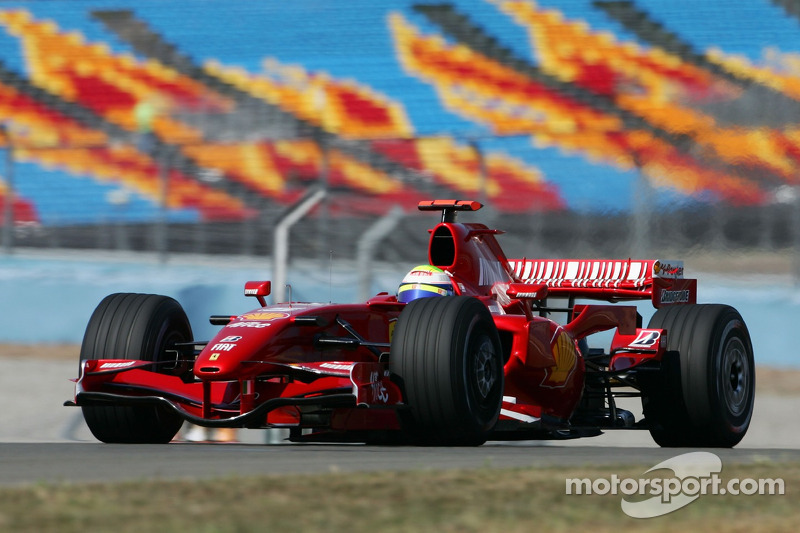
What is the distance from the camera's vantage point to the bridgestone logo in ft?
30.4

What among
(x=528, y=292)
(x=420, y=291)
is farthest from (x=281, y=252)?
(x=528, y=292)

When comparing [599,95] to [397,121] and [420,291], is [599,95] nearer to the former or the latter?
[397,121]

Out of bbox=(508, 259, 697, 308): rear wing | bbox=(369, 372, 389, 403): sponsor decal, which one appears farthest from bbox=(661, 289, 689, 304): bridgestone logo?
bbox=(369, 372, 389, 403): sponsor decal

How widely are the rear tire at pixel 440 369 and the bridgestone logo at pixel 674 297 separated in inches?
101

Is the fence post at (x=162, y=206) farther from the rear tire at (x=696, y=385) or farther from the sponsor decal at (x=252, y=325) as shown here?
the sponsor decal at (x=252, y=325)

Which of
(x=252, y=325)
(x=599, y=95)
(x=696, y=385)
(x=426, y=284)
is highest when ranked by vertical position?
(x=599, y=95)

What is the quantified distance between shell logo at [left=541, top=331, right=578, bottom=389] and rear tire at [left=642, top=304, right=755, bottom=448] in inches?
22.3

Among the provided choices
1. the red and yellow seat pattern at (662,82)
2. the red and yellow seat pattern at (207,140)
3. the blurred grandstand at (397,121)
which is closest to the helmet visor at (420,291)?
the blurred grandstand at (397,121)

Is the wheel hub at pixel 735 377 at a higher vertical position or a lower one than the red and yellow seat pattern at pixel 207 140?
lower

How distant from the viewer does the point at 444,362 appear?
6742 mm

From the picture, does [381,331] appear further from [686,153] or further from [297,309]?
[686,153]

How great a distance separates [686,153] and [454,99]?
574 cm

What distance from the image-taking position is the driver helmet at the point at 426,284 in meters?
7.93

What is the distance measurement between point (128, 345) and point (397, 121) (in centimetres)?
1271
